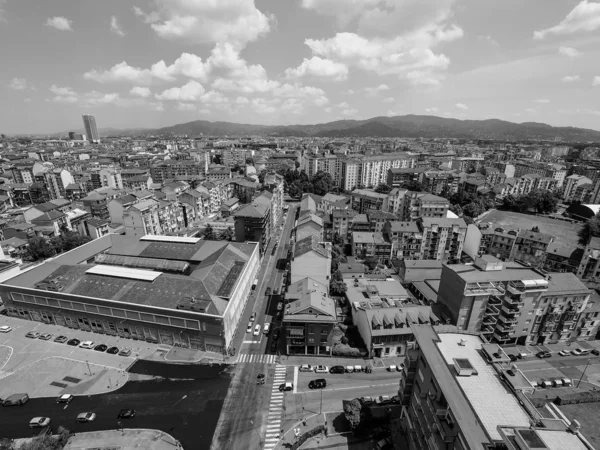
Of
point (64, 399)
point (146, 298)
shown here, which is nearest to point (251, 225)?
point (146, 298)

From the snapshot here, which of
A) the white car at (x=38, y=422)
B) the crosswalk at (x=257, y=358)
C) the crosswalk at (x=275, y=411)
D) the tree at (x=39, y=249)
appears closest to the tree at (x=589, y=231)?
the crosswalk at (x=257, y=358)

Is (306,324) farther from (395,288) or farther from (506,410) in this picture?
(506,410)

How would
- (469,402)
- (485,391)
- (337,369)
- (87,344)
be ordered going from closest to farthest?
1. (469,402)
2. (485,391)
3. (337,369)
4. (87,344)

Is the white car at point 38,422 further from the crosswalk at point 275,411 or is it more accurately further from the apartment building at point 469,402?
the apartment building at point 469,402

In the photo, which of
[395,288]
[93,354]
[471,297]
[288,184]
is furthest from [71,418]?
[288,184]

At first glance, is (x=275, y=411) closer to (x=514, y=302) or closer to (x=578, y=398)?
(x=514, y=302)

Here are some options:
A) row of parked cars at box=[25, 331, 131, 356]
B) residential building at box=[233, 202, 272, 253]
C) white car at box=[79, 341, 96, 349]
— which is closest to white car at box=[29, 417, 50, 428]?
row of parked cars at box=[25, 331, 131, 356]
